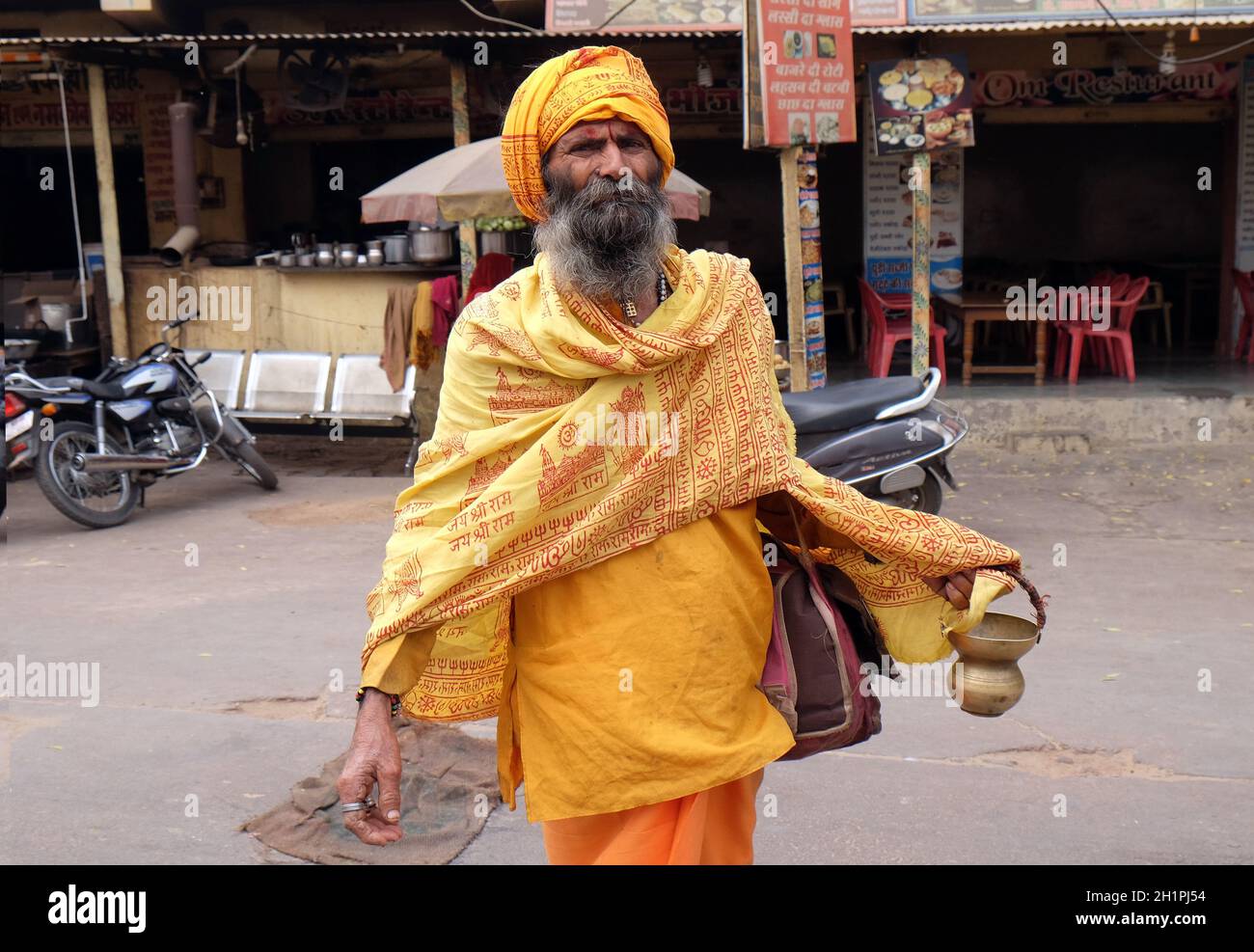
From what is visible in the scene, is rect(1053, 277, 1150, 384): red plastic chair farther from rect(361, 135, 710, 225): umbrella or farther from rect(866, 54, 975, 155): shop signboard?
rect(361, 135, 710, 225): umbrella

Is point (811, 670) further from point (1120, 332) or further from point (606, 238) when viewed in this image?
point (1120, 332)

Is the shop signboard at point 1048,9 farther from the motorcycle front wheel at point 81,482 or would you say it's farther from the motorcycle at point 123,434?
the motorcycle front wheel at point 81,482

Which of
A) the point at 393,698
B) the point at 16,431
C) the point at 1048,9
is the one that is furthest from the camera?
the point at 1048,9

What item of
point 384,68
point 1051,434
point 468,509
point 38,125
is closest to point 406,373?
point 384,68

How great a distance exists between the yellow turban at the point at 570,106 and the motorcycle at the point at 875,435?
13.8ft

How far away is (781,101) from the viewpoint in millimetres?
6484

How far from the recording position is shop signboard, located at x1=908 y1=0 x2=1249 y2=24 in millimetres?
9062

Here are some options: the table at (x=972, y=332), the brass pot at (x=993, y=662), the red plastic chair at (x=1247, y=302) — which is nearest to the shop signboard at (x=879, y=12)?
the table at (x=972, y=332)

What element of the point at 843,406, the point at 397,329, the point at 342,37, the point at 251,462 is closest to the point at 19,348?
the point at 251,462

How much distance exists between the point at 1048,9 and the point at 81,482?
23.9 ft

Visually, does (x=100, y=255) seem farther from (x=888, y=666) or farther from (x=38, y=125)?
(x=888, y=666)

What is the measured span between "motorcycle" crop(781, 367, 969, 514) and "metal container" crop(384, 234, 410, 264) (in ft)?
16.0

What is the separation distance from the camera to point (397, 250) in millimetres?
10383

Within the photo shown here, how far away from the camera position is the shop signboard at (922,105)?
8617 millimetres
